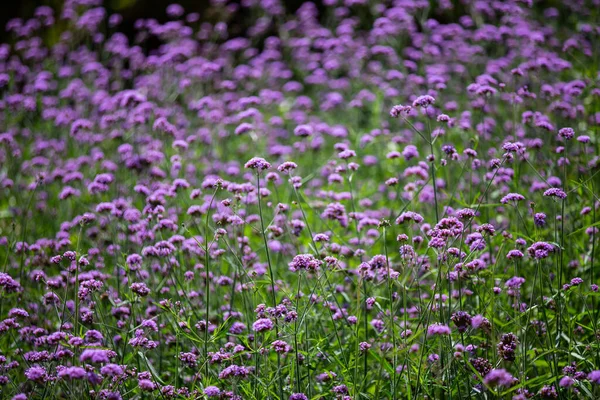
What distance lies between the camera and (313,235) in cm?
503

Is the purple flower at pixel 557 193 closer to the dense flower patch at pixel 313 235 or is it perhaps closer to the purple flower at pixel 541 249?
the dense flower patch at pixel 313 235

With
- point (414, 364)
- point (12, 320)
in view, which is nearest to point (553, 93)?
point (414, 364)

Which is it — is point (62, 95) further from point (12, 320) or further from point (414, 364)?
point (414, 364)

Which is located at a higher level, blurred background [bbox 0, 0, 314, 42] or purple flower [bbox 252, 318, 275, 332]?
purple flower [bbox 252, 318, 275, 332]

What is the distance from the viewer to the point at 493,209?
16.1ft

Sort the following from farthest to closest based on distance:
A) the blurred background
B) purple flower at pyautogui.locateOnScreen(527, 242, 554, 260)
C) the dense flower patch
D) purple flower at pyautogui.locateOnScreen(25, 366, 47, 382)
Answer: the blurred background → the dense flower patch → purple flower at pyautogui.locateOnScreen(527, 242, 554, 260) → purple flower at pyautogui.locateOnScreen(25, 366, 47, 382)

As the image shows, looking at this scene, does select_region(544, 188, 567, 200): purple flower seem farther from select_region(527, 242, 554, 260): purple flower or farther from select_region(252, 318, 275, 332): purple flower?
select_region(252, 318, 275, 332): purple flower

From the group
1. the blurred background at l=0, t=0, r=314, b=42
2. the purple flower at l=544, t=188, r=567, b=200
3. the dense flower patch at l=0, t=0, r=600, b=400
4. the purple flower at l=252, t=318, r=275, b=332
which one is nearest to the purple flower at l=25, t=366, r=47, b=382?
the dense flower patch at l=0, t=0, r=600, b=400

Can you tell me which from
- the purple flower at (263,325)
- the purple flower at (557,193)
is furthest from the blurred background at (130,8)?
the purple flower at (263,325)

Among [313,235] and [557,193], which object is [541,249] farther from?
[313,235]

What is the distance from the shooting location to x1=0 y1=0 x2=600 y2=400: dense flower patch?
293 cm

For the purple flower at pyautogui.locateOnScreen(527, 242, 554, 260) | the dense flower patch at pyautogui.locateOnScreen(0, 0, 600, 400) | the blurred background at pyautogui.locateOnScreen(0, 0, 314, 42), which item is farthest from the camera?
the blurred background at pyautogui.locateOnScreen(0, 0, 314, 42)

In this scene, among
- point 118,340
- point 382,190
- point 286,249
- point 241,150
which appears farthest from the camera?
point 241,150

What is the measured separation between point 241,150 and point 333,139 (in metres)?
1.27
